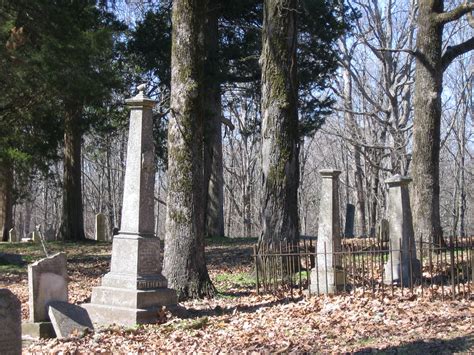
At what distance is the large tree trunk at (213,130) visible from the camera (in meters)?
19.8

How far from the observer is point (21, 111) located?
20.5 m

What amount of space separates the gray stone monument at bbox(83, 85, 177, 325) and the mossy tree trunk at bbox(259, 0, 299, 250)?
3120mm

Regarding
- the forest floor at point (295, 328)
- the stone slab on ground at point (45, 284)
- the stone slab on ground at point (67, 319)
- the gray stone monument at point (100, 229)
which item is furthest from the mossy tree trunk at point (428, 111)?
the gray stone monument at point (100, 229)

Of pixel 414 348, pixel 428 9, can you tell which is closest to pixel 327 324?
pixel 414 348

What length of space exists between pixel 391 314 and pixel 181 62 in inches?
226

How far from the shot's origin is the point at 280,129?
12719 mm

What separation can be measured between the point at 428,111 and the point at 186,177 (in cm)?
605

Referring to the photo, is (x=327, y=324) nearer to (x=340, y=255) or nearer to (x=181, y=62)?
(x=340, y=255)

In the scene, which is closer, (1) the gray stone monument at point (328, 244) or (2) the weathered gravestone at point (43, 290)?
(2) the weathered gravestone at point (43, 290)

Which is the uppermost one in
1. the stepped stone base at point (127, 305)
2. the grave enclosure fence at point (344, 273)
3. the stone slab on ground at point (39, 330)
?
the grave enclosure fence at point (344, 273)

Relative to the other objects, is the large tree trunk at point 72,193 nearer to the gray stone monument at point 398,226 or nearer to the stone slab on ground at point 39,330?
the gray stone monument at point 398,226

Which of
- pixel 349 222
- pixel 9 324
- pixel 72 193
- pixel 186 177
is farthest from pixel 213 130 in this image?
pixel 9 324

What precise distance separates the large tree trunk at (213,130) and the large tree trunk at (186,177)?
23.7 feet

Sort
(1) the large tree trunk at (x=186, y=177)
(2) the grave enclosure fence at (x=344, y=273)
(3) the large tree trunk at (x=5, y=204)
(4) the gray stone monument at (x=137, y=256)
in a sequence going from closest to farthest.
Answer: (4) the gray stone monument at (x=137, y=256)
(2) the grave enclosure fence at (x=344, y=273)
(1) the large tree trunk at (x=186, y=177)
(3) the large tree trunk at (x=5, y=204)
